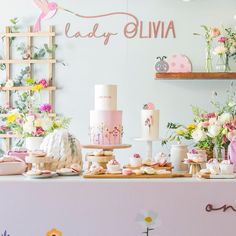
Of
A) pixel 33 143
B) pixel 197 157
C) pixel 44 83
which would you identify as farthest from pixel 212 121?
pixel 44 83

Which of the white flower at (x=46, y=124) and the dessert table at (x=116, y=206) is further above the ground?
the white flower at (x=46, y=124)

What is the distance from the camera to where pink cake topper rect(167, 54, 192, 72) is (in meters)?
4.87

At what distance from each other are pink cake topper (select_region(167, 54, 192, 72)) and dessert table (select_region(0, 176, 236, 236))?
2924 millimetres

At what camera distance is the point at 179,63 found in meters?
4.90

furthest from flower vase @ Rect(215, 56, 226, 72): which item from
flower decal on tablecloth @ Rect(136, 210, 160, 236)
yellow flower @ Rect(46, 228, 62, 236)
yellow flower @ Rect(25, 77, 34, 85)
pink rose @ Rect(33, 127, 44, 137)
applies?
yellow flower @ Rect(46, 228, 62, 236)

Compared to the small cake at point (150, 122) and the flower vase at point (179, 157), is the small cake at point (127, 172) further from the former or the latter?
the small cake at point (150, 122)

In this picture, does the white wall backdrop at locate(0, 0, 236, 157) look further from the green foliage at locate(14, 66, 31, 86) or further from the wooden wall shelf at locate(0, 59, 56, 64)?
the green foliage at locate(14, 66, 31, 86)

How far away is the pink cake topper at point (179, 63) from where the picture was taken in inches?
192

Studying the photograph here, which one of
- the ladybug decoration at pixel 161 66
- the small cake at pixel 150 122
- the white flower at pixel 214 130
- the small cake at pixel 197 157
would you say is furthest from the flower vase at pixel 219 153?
the ladybug decoration at pixel 161 66

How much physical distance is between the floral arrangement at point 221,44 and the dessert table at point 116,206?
9.66 ft

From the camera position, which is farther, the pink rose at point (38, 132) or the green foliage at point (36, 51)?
the green foliage at point (36, 51)

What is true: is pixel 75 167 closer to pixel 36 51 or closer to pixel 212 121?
pixel 212 121

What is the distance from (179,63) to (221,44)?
431 millimetres

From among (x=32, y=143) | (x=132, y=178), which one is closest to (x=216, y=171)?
(x=132, y=178)
